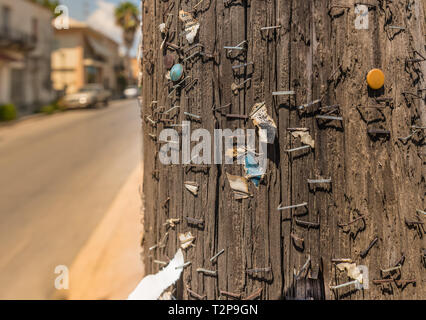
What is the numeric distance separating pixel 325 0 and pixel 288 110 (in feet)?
1.11

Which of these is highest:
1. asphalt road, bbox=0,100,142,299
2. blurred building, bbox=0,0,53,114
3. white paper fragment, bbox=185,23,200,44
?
blurred building, bbox=0,0,53,114

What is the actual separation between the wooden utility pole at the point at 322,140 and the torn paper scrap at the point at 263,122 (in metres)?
0.02

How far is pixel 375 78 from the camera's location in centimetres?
101

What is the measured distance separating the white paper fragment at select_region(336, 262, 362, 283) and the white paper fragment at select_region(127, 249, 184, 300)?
51 cm

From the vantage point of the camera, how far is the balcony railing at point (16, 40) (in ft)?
63.9

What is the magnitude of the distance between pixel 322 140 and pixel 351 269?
40 cm

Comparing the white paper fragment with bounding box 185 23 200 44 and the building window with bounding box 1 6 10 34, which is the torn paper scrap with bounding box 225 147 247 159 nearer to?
the white paper fragment with bounding box 185 23 200 44

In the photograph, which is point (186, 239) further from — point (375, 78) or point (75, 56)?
point (75, 56)

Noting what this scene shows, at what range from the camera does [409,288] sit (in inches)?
41.2

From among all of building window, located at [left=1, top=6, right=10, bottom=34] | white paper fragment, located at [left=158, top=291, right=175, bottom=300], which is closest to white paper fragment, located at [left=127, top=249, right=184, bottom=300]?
→ white paper fragment, located at [left=158, top=291, right=175, bottom=300]

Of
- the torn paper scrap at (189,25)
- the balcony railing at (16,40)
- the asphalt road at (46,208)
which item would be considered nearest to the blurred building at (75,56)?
the balcony railing at (16,40)

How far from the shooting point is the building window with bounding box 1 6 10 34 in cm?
1961

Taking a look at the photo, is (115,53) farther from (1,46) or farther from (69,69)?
(1,46)
